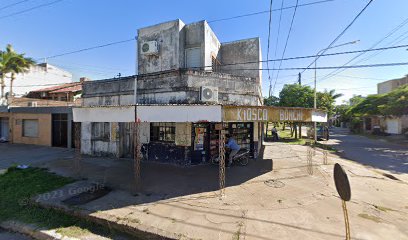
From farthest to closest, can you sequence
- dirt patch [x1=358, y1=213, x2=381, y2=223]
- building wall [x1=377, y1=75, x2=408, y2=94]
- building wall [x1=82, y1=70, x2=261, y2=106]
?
1. building wall [x1=377, y1=75, x2=408, y2=94]
2. building wall [x1=82, y1=70, x2=261, y2=106]
3. dirt patch [x1=358, y1=213, x2=381, y2=223]

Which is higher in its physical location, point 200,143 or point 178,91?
point 178,91

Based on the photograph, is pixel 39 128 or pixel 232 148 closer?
pixel 232 148

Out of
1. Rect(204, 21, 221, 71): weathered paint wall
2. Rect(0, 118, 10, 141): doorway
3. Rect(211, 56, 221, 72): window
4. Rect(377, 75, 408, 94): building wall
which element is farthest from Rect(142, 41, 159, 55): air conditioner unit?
A: Rect(377, 75, 408, 94): building wall

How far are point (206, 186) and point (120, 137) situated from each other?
6.50 meters

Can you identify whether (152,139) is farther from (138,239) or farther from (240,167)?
(138,239)

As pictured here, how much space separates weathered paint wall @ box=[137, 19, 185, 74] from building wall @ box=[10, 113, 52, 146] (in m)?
9.28

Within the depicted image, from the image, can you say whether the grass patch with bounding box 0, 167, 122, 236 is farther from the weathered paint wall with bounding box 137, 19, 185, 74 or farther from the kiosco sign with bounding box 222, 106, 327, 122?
the weathered paint wall with bounding box 137, 19, 185, 74

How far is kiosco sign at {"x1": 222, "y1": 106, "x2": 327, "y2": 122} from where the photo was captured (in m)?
6.46

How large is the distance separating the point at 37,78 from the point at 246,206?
33464mm

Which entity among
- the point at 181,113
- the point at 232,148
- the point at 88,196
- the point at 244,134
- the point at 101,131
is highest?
the point at 181,113

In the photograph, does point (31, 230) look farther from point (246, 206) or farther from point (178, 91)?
point (178, 91)

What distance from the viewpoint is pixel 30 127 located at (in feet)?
56.7

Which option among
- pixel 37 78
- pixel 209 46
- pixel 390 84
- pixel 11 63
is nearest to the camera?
pixel 209 46

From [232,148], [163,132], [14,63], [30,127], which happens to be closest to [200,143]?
[232,148]
